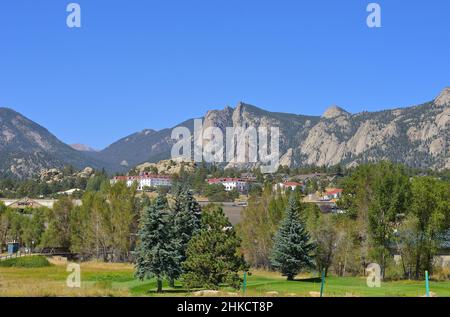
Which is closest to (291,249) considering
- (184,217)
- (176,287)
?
(184,217)

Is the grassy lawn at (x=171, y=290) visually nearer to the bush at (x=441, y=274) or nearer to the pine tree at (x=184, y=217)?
the pine tree at (x=184, y=217)

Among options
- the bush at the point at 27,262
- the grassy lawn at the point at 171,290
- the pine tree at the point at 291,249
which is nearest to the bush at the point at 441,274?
the grassy lawn at the point at 171,290

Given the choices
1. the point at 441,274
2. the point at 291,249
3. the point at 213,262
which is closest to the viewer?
the point at 213,262

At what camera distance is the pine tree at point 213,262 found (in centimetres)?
3197

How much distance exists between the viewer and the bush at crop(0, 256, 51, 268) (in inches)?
2443

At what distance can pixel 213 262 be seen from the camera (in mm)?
32312

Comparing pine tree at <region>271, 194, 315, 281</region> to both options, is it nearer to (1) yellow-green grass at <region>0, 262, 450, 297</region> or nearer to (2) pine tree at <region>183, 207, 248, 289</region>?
(1) yellow-green grass at <region>0, 262, 450, 297</region>

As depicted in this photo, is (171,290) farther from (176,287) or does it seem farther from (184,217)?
(184,217)

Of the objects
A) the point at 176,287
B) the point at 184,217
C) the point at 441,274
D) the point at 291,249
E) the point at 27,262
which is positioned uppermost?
the point at 184,217

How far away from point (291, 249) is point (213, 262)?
14540 mm

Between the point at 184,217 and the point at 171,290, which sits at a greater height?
the point at 184,217

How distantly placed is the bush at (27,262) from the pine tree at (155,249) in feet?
98.7

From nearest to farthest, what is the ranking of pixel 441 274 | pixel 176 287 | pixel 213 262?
pixel 213 262, pixel 176 287, pixel 441 274
